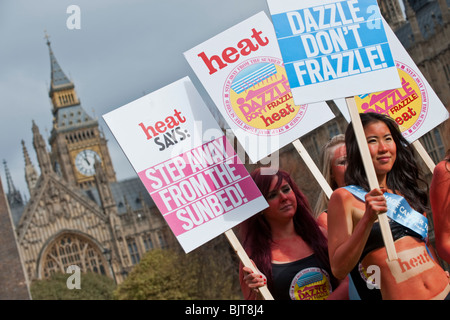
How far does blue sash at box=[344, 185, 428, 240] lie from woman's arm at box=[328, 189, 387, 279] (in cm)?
9

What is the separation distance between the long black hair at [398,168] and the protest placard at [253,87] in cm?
146

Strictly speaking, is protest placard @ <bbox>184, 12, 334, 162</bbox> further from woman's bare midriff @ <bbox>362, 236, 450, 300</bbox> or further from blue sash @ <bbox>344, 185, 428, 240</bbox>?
woman's bare midriff @ <bbox>362, 236, 450, 300</bbox>

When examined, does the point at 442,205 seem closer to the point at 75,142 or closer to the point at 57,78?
the point at 75,142

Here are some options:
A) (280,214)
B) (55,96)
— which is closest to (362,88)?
(280,214)

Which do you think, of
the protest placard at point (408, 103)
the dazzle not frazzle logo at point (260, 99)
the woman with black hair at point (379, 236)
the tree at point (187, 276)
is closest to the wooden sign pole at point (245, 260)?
the woman with black hair at point (379, 236)

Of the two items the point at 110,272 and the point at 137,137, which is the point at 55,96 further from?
the point at 137,137

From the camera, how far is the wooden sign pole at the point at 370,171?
449 cm

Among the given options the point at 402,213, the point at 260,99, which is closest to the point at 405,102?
the point at 260,99

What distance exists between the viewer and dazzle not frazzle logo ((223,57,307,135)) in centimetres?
640

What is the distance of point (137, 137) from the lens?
19.3ft

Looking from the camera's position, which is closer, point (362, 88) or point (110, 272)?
point (362, 88)

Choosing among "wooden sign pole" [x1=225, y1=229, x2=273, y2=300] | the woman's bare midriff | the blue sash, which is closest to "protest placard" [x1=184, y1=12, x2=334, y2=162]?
"wooden sign pole" [x1=225, y1=229, x2=273, y2=300]

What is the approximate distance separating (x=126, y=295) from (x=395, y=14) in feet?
63.7

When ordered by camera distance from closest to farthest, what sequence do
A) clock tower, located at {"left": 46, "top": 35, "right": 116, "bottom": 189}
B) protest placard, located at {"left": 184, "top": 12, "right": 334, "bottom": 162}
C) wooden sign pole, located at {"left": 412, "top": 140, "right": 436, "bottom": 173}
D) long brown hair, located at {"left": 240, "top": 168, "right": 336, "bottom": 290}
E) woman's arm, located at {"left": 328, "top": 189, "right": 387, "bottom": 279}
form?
woman's arm, located at {"left": 328, "top": 189, "right": 387, "bottom": 279}, long brown hair, located at {"left": 240, "top": 168, "right": 336, "bottom": 290}, wooden sign pole, located at {"left": 412, "top": 140, "right": 436, "bottom": 173}, protest placard, located at {"left": 184, "top": 12, "right": 334, "bottom": 162}, clock tower, located at {"left": 46, "top": 35, "right": 116, "bottom": 189}
